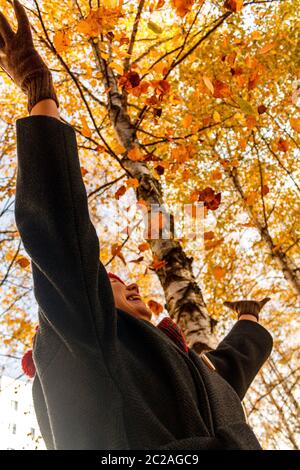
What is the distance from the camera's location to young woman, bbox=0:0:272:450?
123cm

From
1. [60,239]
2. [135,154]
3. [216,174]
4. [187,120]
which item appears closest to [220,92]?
[135,154]

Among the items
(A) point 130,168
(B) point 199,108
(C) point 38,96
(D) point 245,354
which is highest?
Result: (B) point 199,108

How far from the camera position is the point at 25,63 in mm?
1589

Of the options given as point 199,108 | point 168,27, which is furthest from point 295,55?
point 168,27

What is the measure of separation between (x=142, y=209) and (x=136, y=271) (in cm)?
731

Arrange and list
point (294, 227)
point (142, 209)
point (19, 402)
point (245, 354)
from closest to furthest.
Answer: point (245, 354) < point (142, 209) < point (294, 227) < point (19, 402)

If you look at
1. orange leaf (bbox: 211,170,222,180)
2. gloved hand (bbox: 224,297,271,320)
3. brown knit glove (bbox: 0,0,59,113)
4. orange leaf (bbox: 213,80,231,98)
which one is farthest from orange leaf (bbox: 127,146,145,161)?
orange leaf (bbox: 211,170,222,180)

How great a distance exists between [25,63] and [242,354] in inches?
79.1

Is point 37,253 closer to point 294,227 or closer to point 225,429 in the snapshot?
point 225,429

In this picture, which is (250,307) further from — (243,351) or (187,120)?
(187,120)

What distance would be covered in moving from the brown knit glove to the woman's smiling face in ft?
3.29

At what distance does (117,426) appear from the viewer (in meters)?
1.18

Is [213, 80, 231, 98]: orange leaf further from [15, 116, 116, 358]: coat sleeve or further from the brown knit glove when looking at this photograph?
[15, 116, 116, 358]: coat sleeve

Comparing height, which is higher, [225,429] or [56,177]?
[56,177]
